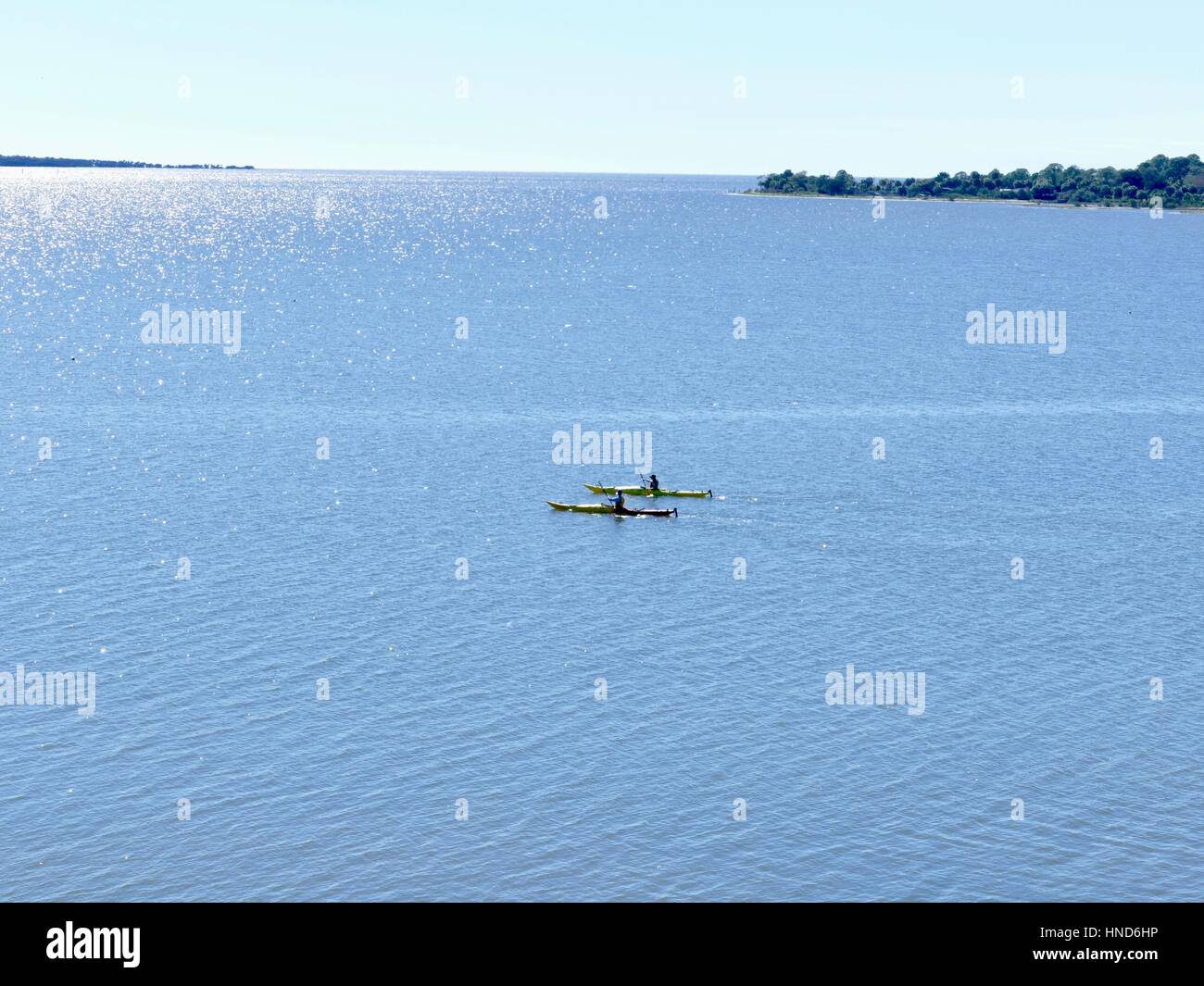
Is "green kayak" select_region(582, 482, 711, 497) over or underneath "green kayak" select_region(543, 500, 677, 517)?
over

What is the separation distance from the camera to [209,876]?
53625mm

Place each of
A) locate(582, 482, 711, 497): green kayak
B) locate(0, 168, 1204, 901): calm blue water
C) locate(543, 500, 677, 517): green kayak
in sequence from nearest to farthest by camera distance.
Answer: locate(0, 168, 1204, 901): calm blue water < locate(543, 500, 677, 517): green kayak < locate(582, 482, 711, 497): green kayak

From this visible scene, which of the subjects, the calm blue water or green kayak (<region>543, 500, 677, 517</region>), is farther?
green kayak (<region>543, 500, 677, 517</region>)

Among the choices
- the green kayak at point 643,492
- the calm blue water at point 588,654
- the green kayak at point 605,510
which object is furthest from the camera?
the green kayak at point 643,492

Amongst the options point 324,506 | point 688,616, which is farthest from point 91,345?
point 688,616

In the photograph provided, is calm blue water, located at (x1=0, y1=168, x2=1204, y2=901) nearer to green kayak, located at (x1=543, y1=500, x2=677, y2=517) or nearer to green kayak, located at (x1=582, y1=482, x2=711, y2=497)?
green kayak, located at (x1=543, y1=500, x2=677, y2=517)

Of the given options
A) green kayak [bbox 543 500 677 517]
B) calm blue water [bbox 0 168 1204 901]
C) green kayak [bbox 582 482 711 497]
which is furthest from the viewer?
green kayak [bbox 582 482 711 497]

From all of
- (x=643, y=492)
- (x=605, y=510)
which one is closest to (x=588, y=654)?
(x=605, y=510)

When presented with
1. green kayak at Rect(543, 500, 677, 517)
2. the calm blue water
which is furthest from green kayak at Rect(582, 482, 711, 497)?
green kayak at Rect(543, 500, 677, 517)

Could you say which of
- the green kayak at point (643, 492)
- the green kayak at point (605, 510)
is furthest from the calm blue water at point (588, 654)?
the green kayak at point (643, 492)

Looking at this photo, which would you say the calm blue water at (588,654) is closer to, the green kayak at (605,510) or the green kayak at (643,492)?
the green kayak at (605,510)

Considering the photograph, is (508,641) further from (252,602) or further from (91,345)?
(91,345)

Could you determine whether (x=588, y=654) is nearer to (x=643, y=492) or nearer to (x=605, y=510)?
(x=605, y=510)
